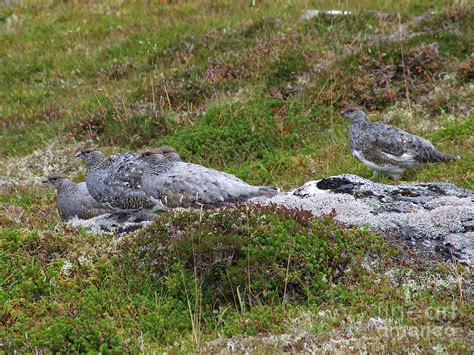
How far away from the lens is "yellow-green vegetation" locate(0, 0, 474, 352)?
19.8 feet

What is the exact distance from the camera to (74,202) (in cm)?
1029

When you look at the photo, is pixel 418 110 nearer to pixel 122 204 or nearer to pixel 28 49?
pixel 122 204

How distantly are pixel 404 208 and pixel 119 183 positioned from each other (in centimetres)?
389

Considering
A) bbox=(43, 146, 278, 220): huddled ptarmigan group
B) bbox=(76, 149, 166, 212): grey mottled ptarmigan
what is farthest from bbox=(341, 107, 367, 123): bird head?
bbox=(76, 149, 166, 212): grey mottled ptarmigan

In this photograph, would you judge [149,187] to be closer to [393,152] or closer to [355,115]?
[393,152]

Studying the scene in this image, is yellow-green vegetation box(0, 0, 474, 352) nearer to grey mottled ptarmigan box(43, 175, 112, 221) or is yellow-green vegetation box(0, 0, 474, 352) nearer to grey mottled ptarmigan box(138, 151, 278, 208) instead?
grey mottled ptarmigan box(43, 175, 112, 221)

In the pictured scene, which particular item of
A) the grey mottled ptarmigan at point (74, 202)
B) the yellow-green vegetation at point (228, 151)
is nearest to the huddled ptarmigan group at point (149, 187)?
the grey mottled ptarmigan at point (74, 202)

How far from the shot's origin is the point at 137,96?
1577 centimetres

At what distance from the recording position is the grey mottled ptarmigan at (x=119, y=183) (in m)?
9.18

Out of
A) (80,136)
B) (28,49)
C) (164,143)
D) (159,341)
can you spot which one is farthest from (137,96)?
(159,341)

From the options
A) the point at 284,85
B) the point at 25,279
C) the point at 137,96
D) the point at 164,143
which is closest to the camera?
the point at 25,279

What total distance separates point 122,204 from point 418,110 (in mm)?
6921

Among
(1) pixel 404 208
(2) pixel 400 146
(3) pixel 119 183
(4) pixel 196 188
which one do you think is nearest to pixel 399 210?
(1) pixel 404 208

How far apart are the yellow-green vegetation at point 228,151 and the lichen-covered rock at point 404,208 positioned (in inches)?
14.0
